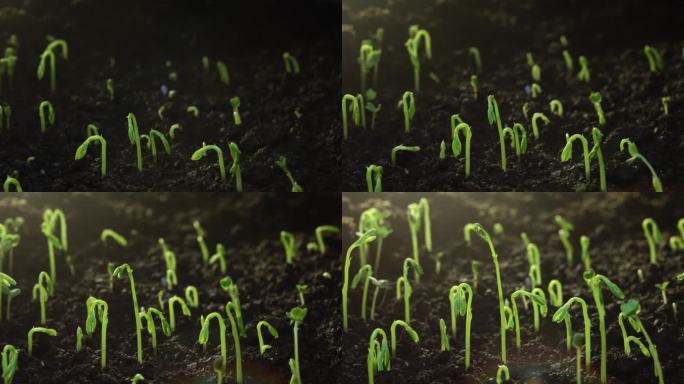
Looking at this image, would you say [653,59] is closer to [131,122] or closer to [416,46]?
[416,46]

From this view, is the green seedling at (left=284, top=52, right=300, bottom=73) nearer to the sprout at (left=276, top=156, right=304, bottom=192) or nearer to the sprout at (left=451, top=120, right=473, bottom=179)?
the sprout at (left=276, top=156, right=304, bottom=192)

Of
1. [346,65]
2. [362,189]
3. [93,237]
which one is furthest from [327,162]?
[93,237]

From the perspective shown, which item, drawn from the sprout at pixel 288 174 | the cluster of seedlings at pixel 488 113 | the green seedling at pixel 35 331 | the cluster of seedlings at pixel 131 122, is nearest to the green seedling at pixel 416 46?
the cluster of seedlings at pixel 488 113

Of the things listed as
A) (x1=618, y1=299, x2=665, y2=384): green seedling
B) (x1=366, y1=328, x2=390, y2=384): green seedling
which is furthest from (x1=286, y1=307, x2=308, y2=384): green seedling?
(x1=618, y1=299, x2=665, y2=384): green seedling

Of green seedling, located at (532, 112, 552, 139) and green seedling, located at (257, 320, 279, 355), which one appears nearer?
green seedling, located at (257, 320, 279, 355)

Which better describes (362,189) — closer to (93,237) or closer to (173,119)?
(173,119)

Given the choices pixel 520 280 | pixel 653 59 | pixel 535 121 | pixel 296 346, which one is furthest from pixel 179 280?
pixel 653 59

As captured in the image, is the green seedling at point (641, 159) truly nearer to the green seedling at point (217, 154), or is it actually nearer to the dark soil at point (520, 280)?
the dark soil at point (520, 280)
